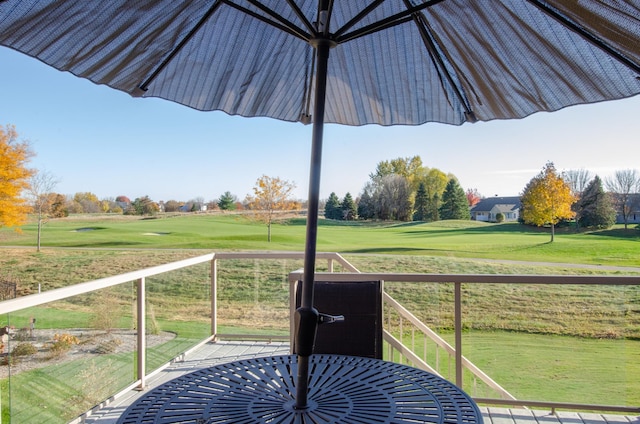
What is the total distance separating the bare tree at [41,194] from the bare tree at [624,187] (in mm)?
9992

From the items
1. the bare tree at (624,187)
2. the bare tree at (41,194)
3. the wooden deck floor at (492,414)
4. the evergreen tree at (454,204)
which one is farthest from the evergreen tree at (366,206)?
the bare tree at (41,194)

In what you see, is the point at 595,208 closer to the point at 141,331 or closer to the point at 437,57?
the point at 437,57

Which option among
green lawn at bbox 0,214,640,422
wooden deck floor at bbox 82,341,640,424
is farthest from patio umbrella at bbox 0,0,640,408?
wooden deck floor at bbox 82,341,640,424

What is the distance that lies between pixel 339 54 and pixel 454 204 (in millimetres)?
7814

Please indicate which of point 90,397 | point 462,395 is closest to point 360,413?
point 462,395

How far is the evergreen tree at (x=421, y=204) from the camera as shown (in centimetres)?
883

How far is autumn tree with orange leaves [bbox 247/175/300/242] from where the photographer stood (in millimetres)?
9727

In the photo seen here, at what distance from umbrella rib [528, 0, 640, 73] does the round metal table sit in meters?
1.16

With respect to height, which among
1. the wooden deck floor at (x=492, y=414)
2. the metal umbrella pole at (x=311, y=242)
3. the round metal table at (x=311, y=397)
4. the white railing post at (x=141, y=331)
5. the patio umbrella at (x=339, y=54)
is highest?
the patio umbrella at (x=339, y=54)

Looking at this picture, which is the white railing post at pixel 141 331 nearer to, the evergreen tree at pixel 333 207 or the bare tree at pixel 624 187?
the evergreen tree at pixel 333 207

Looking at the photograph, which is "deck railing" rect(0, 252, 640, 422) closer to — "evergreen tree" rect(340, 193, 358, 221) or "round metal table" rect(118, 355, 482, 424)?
"round metal table" rect(118, 355, 482, 424)

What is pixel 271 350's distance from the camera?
426cm

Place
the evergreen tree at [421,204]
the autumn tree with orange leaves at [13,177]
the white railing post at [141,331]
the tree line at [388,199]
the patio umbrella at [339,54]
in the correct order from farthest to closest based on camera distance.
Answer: the evergreen tree at [421,204]
the autumn tree with orange leaves at [13,177]
the tree line at [388,199]
the white railing post at [141,331]
the patio umbrella at [339,54]

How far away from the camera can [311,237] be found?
1.13 m
